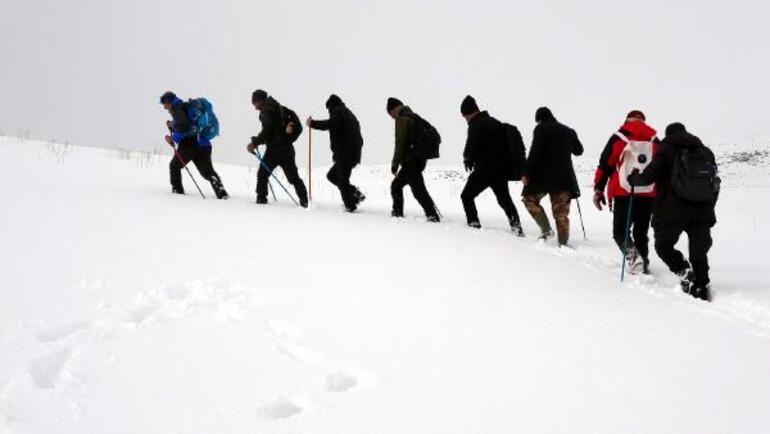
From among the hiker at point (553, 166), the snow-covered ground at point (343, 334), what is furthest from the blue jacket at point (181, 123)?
the hiker at point (553, 166)

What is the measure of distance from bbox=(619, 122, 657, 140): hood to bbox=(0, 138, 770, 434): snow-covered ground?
1423mm

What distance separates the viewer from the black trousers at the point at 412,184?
24.4 ft

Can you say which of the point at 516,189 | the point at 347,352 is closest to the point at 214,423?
the point at 347,352

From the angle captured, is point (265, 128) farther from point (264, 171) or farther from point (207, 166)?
point (207, 166)

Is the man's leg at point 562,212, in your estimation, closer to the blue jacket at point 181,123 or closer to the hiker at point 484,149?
the hiker at point 484,149

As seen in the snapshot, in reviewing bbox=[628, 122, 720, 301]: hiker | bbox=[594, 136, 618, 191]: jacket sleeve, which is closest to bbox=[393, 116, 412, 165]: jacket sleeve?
bbox=[594, 136, 618, 191]: jacket sleeve

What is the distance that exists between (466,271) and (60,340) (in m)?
2.92

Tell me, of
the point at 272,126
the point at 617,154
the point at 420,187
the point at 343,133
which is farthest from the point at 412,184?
the point at 617,154

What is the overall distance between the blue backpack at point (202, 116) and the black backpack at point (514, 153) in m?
4.32

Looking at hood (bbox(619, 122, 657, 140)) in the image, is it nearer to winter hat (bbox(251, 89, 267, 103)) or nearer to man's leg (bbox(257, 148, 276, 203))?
man's leg (bbox(257, 148, 276, 203))

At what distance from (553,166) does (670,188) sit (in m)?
1.74

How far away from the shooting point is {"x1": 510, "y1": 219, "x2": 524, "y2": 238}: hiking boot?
23.5 feet

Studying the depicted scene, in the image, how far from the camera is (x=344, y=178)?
7926 millimetres

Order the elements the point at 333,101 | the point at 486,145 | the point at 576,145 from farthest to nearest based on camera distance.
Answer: the point at 333,101
the point at 486,145
the point at 576,145
